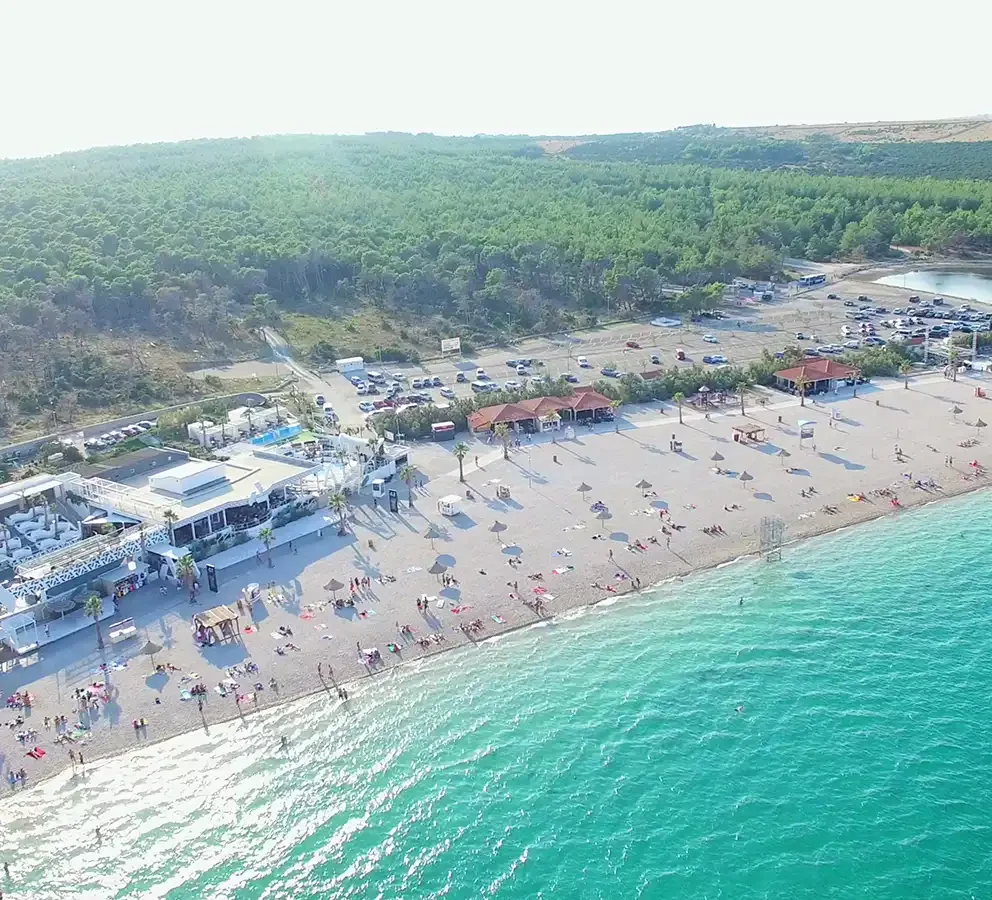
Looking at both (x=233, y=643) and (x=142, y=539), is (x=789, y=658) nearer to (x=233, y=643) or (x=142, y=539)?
(x=233, y=643)

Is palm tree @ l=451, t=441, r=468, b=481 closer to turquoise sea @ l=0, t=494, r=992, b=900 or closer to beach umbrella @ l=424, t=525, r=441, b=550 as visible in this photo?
beach umbrella @ l=424, t=525, r=441, b=550

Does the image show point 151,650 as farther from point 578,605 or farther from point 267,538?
point 578,605

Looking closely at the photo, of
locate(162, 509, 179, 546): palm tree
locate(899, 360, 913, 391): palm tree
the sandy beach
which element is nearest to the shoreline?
the sandy beach

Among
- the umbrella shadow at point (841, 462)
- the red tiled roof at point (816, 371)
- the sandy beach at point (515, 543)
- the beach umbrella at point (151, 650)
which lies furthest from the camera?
the red tiled roof at point (816, 371)

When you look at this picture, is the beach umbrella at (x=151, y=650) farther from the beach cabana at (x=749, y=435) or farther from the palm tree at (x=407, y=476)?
the beach cabana at (x=749, y=435)

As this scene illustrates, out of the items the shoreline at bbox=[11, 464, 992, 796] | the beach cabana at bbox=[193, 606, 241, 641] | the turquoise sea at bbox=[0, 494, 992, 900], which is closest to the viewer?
the turquoise sea at bbox=[0, 494, 992, 900]

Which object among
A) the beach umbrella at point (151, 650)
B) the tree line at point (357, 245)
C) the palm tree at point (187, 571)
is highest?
the tree line at point (357, 245)

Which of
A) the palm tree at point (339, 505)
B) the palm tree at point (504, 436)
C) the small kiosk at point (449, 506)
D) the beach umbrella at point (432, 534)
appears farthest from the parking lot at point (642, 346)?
the beach umbrella at point (432, 534)
